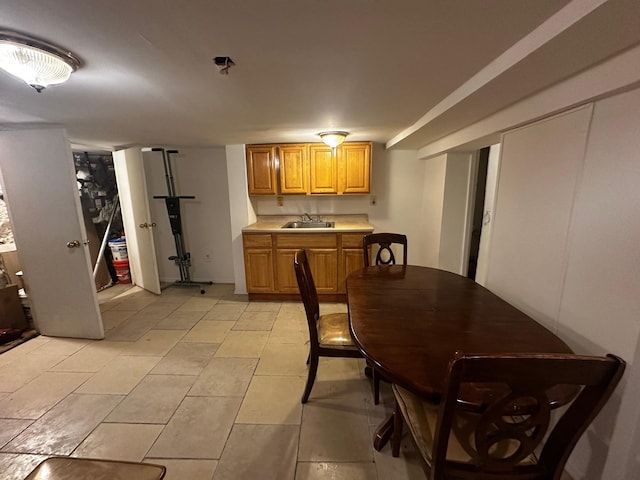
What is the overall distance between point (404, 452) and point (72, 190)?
10.7ft

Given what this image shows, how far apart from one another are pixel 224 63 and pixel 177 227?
10.4 ft

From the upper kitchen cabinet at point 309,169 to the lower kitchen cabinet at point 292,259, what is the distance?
0.63 metres

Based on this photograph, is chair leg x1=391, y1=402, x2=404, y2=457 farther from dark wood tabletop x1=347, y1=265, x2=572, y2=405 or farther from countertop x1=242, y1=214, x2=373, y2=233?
countertop x1=242, y1=214, x2=373, y2=233

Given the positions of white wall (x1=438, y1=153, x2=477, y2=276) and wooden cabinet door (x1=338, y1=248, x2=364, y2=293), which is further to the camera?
wooden cabinet door (x1=338, y1=248, x2=364, y2=293)

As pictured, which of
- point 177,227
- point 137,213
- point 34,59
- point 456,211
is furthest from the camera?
point 177,227

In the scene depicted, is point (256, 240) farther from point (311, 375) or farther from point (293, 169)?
point (311, 375)

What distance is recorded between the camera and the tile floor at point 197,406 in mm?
1466

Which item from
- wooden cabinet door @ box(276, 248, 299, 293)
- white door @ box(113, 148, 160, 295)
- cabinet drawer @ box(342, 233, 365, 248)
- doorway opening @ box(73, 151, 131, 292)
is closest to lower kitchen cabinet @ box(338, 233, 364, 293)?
cabinet drawer @ box(342, 233, 365, 248)

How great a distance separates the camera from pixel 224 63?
1.21 m

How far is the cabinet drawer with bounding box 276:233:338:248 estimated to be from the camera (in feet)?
10.9

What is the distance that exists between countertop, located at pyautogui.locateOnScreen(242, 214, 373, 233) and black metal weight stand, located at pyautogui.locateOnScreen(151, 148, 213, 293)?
3.48 feet

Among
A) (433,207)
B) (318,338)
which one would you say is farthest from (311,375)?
(433,207)

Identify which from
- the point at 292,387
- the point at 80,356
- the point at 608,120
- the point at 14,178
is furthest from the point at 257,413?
the point at 14,178

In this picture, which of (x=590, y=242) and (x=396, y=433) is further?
(x=396, y=433)
